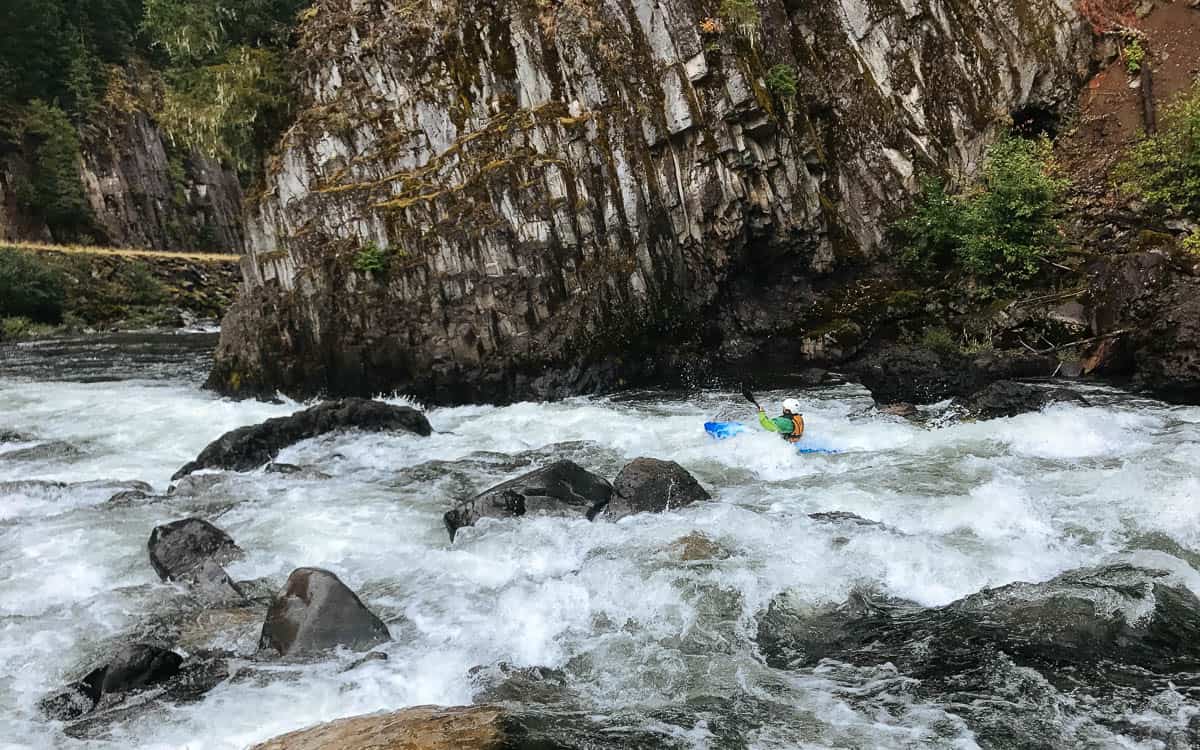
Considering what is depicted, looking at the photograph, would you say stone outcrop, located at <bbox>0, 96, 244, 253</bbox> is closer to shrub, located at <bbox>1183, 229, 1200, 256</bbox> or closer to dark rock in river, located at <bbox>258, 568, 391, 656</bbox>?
dark rock in river, located at <bbox>258, 568, 391, 656</bbox>

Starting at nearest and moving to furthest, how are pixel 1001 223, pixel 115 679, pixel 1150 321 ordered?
pixel 115 679
pixel 1150 321
pixel 1001 223

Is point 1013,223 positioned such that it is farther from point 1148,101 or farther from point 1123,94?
point 1123,94

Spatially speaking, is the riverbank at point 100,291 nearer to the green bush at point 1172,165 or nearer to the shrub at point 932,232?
the shrub at point 932,232

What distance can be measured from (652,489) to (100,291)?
35.7m

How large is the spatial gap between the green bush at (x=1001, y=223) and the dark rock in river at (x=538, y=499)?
11.9m

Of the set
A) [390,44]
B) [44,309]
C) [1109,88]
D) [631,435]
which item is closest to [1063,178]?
[1109,88]

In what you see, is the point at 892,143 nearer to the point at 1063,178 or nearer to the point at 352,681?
the point at 1063,178

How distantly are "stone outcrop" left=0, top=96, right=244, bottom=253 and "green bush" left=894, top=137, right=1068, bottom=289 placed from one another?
4326cm

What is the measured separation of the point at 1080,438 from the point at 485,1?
16.0 meters

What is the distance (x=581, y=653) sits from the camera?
258 inches

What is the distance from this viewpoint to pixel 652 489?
9906 mm

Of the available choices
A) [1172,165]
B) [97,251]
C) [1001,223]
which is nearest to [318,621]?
[1001,223]

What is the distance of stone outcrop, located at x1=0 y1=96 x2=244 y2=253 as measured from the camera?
40.6 metres

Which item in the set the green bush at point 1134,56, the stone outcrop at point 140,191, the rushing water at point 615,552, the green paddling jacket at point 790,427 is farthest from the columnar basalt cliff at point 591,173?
the stone outcrop at point 140,191
